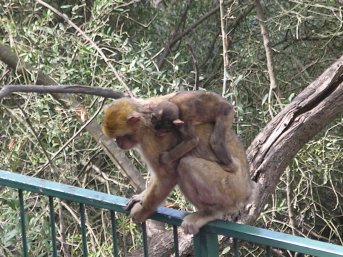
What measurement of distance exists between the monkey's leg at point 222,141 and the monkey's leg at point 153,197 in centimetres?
22

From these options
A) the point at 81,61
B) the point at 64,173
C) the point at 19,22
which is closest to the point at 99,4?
the point at 81,61

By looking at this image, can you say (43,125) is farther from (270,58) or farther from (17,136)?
(270,58)

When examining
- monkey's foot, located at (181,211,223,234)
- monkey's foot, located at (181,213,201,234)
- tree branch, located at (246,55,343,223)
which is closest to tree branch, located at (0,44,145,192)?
tree branch, located at (246,55,343,223)

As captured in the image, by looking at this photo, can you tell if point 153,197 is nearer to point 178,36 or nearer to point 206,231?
point 206,231

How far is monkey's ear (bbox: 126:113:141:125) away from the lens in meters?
2.87

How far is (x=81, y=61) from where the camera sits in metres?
5.30

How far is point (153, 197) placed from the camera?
109 inches

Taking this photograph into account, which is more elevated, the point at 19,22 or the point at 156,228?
the point at 19,22

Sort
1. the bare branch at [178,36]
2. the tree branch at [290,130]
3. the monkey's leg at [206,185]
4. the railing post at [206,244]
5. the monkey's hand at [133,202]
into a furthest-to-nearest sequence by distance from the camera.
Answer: the bare branch at [178,36], the tree branch at [290,130], the monkey's leg at [206,185], the monkey's hand at [133,202], the railing post at [206,244]

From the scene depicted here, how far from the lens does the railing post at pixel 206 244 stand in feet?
7.32

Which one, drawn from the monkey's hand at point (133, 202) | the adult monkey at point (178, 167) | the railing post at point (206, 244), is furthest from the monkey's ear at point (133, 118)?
the railing post at point (206, 244)

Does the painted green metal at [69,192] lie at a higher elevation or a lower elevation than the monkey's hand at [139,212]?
higher

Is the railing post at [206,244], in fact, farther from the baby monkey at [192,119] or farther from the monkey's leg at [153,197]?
the baby monkey at [192,119]

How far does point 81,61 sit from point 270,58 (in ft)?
4.88
